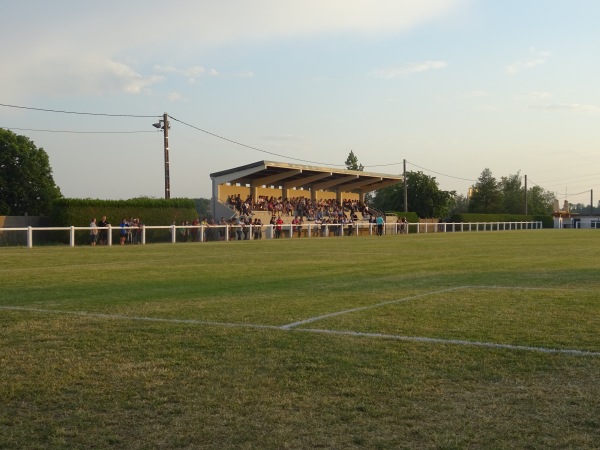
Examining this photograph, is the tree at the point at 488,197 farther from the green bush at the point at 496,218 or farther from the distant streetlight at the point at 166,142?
the distant streetlight at the point at 166,142

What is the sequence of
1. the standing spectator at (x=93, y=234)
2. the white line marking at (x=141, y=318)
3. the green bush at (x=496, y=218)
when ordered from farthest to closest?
the green bush at (x=496, y=218) → the standing spectator at (x=93, y=234) → the white line marking at (x=141, y=318)

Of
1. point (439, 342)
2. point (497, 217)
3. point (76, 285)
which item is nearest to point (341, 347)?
point (439, 342)

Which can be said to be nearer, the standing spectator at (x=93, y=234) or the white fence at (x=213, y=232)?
the standing spectator at (x=93, y=234)

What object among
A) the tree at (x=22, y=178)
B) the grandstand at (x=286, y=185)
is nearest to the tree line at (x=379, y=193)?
the tree at (x=22, y=178)

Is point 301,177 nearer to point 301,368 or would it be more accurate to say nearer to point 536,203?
point 301,368

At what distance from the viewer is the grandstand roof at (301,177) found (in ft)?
162

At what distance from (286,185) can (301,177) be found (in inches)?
63.8

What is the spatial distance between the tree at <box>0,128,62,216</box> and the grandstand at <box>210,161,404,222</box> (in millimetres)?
23487

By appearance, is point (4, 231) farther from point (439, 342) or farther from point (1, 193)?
point (1, 193)

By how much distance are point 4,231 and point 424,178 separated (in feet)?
210

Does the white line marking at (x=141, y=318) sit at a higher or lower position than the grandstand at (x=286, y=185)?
lower

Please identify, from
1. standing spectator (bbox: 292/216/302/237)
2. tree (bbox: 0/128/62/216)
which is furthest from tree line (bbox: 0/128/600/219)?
standing spectator (bbox: 292/216/302/237)

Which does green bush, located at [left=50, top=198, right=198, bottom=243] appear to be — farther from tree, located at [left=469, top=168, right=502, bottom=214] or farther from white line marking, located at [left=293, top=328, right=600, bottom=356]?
tree, located at [left=469, top=168, right=502, bottom=214]

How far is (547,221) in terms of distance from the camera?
3735 inches
